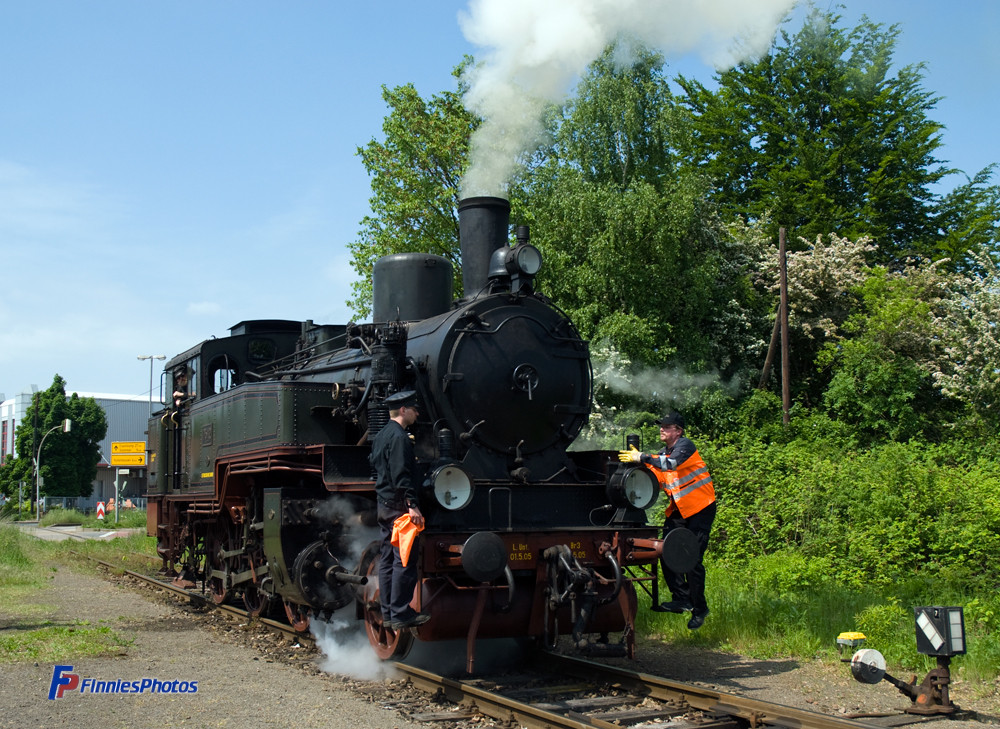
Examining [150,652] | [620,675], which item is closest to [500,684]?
[620,675]

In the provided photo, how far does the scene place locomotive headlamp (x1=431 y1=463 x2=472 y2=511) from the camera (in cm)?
620

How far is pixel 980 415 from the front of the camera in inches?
714

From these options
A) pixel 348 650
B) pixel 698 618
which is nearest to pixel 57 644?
pixel 348 650

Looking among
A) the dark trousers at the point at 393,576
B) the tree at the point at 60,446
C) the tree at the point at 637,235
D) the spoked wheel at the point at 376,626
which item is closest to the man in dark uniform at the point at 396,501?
the dark trousers at the point at 393,576

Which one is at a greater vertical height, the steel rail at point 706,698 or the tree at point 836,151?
the tree at point 836,151

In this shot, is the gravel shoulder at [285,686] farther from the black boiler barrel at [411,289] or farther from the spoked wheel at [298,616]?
the black boiler barrel at [411,289]

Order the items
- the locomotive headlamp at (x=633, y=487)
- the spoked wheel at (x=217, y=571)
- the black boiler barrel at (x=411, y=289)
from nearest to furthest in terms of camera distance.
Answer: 1. the locomotive headlamp at (x=633, y=487)
2. the black boiler barrel at (x=411, y=289)
3. the spoked wheel at (x=217, y=571)

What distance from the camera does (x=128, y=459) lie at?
102 feet

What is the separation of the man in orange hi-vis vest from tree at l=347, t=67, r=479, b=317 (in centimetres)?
1549

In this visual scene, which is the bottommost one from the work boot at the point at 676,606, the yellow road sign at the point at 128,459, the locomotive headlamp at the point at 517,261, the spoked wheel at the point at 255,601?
the spoked wheel at the point at 255,601

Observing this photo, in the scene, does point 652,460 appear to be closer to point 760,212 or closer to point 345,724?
point 345,724

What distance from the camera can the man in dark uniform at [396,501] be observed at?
603cm

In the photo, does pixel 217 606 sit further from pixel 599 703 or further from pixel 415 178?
pixel 415 178

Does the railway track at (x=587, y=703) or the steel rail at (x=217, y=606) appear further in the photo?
the steel rail at (x=217, y=606)
